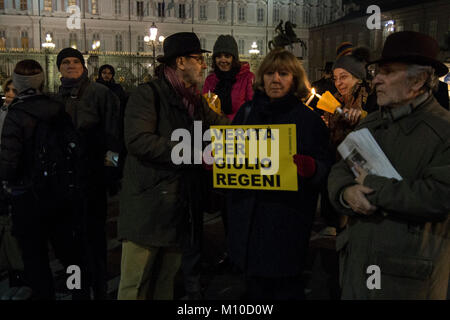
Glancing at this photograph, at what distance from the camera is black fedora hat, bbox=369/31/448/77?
2073 mm

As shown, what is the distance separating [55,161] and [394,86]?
226 centimetres

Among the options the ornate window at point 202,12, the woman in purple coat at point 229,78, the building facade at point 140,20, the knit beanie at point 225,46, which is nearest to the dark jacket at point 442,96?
the woman in purple coat at point 229,78

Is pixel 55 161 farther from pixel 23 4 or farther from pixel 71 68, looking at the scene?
pixel 23 4

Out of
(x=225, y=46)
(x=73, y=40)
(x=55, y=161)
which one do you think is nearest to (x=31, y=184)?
(x=55, y=161)

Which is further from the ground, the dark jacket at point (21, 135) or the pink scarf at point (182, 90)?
the pink scarf at point (182, 90)

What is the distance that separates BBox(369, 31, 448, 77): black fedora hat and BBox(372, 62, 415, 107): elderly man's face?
0.12 feet

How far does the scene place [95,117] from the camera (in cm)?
393

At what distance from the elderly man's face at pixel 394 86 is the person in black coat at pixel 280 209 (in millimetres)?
572

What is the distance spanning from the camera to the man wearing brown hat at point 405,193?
1.94 m

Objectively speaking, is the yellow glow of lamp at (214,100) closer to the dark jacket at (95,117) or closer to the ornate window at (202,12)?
the dark jacket at (95,117)

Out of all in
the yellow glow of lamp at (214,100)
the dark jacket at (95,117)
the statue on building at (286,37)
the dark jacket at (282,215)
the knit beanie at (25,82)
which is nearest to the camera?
the dark jacket at (282,215)

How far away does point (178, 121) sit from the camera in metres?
2.96

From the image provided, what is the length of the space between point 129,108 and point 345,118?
1.31 metres

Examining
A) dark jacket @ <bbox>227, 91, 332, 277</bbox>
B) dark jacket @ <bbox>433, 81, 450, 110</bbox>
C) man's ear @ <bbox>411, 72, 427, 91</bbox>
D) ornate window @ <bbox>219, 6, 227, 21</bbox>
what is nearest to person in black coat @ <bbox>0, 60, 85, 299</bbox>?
dark jacket @ <bbox>227, 91, 332, 277</bbox>
